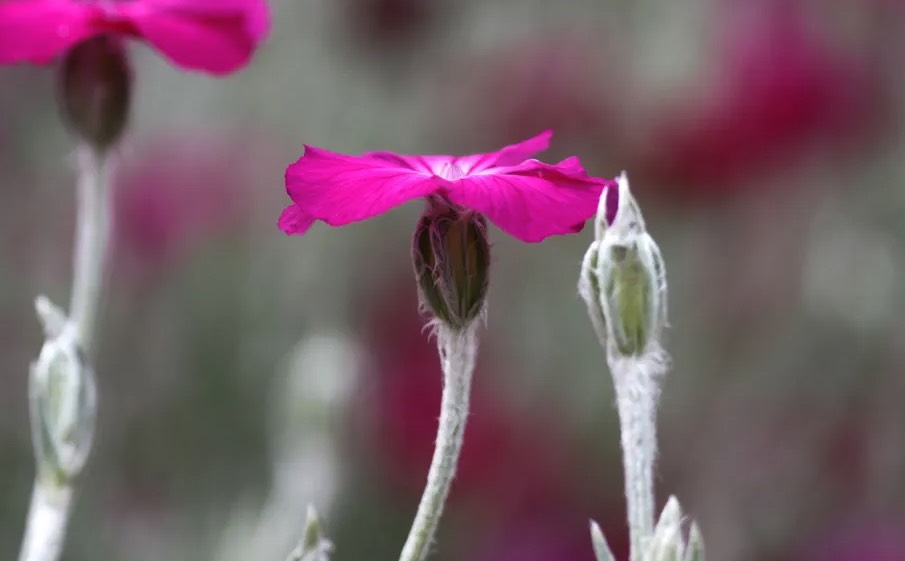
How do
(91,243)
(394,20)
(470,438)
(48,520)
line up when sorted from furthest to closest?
1. (394,20)
2. (470,438)
3. (91,243)
4. (48,520)

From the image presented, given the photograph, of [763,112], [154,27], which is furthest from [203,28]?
[763,112]

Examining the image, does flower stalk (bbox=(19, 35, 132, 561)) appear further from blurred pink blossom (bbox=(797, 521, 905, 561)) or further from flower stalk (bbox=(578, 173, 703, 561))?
blurred pink blossom (bbox=(797, 521, 905, 561))

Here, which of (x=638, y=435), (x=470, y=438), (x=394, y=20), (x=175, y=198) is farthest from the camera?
(x=394, y=20)

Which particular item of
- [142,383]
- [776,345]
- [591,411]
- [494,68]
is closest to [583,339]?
[591,411]

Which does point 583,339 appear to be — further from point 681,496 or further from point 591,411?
point 681,496

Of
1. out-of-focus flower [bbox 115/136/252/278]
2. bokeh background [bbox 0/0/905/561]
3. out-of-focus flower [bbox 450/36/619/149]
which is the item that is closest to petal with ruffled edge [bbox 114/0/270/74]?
bokeh background [bbox 0/0/905/561]

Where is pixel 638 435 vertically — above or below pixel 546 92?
below

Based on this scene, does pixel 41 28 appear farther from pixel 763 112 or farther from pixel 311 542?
pixel 763 112
